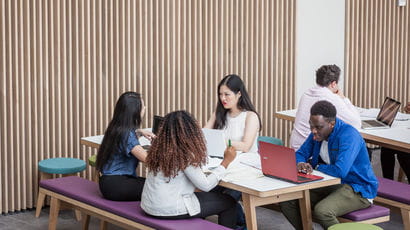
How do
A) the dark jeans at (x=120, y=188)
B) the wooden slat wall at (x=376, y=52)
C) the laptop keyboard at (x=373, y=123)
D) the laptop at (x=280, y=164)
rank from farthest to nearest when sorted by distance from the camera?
the wooden slat wall at (x=376, y=52)
the laptop keyboard at (x=373, y=123)
the dark jeans at (x=120, y=188)
the laptop at (x=280, y=164)

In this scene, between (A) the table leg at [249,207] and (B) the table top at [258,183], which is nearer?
(B) the table top at [258,183]

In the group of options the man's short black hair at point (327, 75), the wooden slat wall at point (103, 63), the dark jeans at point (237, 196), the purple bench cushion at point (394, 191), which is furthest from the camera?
the man's short black hair at point (327, 75)

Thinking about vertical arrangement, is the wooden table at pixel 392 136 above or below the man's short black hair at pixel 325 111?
below

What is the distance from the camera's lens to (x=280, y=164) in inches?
181

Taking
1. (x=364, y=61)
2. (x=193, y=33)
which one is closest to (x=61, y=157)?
(x=193, y=33)

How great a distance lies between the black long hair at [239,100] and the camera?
577 centimetres

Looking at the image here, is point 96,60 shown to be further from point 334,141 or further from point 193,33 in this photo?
point 334,141

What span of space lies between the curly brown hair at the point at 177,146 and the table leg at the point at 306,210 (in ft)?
2.71

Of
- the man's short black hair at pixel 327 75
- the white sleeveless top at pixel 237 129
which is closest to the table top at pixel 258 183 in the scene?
the white sleeveless top at pixel 237 129

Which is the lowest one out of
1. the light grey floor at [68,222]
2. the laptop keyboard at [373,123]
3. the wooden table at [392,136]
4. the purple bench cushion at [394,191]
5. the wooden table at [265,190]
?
the light grey floor at [68,222]

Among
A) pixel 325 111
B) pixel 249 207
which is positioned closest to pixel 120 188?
pixel 249 207

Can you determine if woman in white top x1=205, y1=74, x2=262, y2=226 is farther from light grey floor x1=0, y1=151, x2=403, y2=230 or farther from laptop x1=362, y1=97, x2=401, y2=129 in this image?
laptop x1=362, y1=97, x2=401, y2=129

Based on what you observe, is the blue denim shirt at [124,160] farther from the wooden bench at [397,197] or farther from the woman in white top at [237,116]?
the wooden bench at [397,197]

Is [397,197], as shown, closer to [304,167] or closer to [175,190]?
[304,167]
